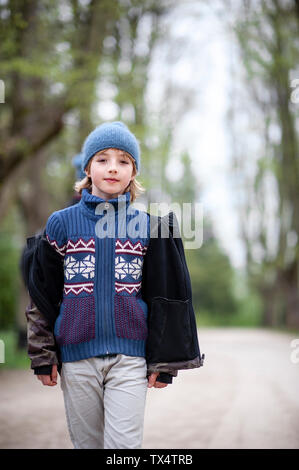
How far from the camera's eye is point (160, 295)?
105 inches

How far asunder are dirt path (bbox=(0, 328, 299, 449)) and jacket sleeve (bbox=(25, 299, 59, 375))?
2029mm

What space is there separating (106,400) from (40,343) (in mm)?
392

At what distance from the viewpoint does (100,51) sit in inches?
363

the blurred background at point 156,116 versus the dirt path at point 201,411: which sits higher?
the blurred background at point 156,116

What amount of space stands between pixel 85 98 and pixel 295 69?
6997 mm

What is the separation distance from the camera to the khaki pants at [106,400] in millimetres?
2506

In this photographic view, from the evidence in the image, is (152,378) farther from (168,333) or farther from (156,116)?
(156,116)

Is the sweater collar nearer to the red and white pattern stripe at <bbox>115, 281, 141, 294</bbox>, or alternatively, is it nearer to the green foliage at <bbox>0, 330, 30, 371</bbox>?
the red and white pattern stripe at <bbox>115, 281, 141, 294</bbox>

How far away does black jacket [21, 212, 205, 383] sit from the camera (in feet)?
8.60

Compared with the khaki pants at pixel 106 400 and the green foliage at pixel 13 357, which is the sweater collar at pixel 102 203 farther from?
the green foliage at pixel 13 357

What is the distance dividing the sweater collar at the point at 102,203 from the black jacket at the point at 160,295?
0.56ft

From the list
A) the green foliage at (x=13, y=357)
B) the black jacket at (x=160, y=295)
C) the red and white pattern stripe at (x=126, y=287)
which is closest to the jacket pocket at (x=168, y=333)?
the black jacket at (x=160, y=295)

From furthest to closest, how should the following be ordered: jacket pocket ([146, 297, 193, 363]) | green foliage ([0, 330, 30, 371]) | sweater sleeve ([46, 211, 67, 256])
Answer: green foliage ([0, 330, 30, 371]) → sweater sleeve ([46, 211, 67, 256]) → jacket pocket ([146, 297, 193, 363])

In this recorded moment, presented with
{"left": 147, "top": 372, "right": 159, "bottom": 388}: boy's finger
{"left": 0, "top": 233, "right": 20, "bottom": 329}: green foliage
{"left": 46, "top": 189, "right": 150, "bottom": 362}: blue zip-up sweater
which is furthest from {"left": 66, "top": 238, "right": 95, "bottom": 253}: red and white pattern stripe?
{"left": 0, "top": 233, "right": 20, "bottom": 329}: green foliage
